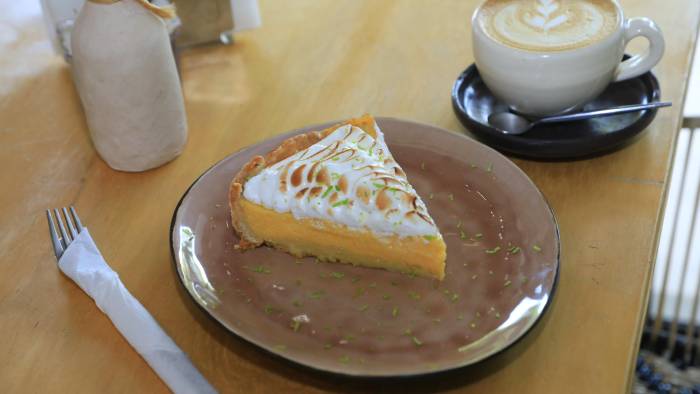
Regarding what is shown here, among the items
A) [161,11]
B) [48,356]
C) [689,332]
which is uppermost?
[161,11]

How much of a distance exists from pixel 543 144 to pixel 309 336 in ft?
1.54

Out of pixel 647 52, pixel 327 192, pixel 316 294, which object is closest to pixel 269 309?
pixel 316 294

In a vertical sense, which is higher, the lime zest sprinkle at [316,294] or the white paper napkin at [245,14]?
the white paper napkin at [245,14]

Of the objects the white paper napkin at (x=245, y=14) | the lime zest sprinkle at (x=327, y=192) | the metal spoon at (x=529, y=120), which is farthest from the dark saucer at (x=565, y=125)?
the white paper napkin at (x=245, y=14)

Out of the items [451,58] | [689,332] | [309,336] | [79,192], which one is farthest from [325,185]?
[689,332]

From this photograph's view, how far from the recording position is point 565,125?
119 centimetres

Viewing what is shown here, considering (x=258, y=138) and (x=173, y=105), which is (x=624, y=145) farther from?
(x=173, y=105)

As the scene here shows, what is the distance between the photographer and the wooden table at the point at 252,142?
34.3 inches

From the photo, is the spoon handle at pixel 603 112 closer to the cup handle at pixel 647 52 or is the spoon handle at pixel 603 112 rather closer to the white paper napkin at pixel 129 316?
the cup handle at pixel 647 52

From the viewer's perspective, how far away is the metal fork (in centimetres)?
102

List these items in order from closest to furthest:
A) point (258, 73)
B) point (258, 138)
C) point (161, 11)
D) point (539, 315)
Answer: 1. point (539, 315)
2. point (161, 11)
3. point (258, 138)
4. point (258, 73)

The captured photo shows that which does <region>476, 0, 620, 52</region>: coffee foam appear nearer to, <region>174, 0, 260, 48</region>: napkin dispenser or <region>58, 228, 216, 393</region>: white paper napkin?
<region>174, 0, 260, 48</region>: napkin dispenser

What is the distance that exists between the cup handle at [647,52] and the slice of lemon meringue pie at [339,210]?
0.43 metres

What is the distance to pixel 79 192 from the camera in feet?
3.81
